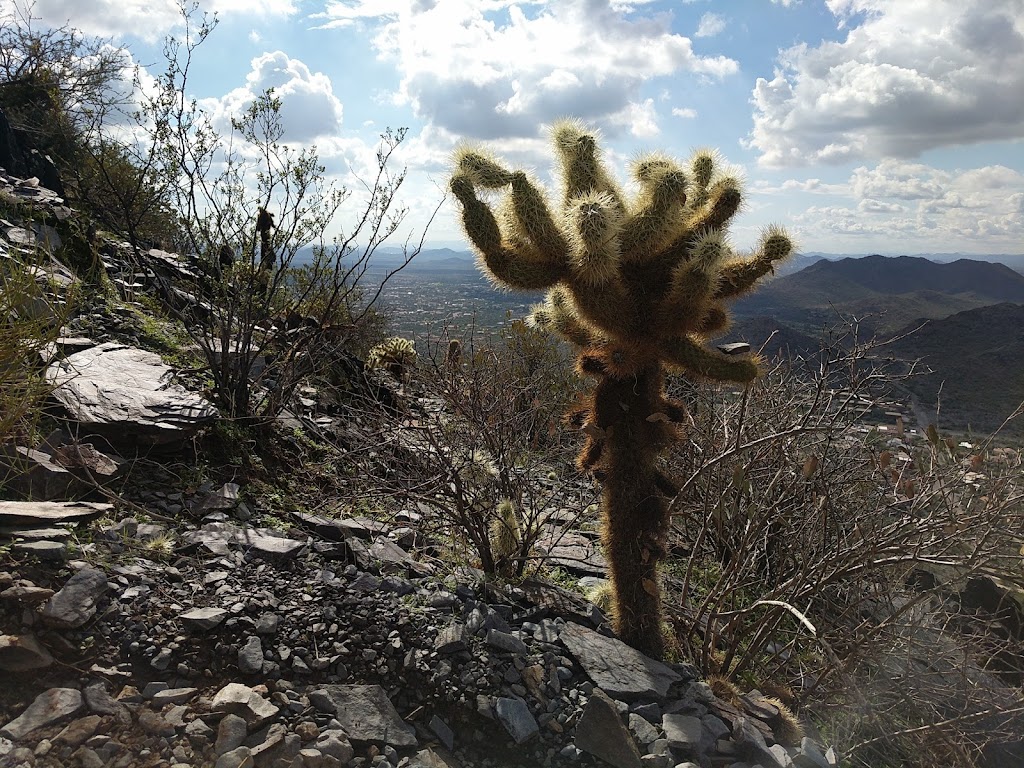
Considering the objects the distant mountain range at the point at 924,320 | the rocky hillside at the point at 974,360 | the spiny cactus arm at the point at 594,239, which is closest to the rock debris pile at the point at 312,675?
the spiny cactus arm at the point at 594,239

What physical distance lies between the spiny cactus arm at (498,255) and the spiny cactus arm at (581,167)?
21.8 inches

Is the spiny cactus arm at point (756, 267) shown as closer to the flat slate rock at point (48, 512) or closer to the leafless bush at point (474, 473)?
the leafless bush at point (474, 473)

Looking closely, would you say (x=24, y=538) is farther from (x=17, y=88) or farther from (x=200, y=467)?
(x=17, y=88)

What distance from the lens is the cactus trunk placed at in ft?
12.1

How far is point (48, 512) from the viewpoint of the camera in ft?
10.1

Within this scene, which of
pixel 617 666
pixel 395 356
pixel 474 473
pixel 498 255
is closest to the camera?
pixel 617 666

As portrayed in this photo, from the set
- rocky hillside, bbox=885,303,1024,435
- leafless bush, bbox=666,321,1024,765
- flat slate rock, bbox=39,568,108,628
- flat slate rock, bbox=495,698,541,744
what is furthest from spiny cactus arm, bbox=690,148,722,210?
rocky hillside, bbox=885,303,1024,435

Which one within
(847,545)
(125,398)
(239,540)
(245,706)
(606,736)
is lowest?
(606,736)

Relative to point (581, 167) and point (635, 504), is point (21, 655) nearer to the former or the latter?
point (635, 504)

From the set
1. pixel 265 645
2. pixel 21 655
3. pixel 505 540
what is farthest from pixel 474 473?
pixel 21 655

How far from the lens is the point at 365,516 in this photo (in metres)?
4.91

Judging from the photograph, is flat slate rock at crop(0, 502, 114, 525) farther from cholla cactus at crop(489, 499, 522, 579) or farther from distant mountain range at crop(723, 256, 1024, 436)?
distant mountain range at crop(723, 256, 1024, 436)

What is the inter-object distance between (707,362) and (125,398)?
3971 millimetres

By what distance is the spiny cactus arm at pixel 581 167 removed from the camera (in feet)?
12.9
